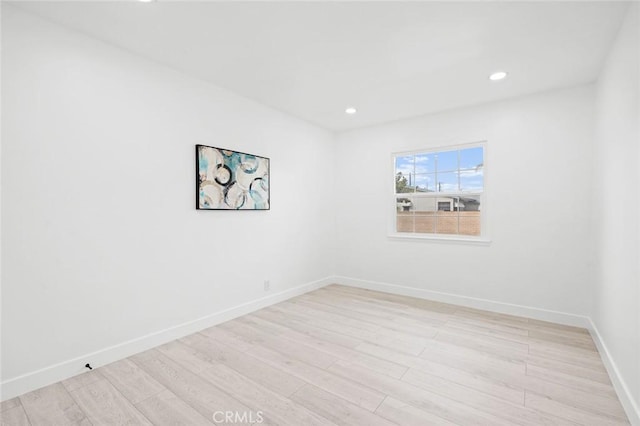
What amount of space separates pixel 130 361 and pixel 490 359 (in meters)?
3.01

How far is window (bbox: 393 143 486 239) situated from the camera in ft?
12.9

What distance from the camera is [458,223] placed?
4.07 m

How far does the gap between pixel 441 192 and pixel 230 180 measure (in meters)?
2.84

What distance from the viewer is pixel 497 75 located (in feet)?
9.86

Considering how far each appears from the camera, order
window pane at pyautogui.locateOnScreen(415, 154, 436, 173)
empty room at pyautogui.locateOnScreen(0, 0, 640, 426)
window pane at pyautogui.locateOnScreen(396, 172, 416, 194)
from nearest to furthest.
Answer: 1. empty room at pyautogui.locateOnScreen(0, 0, 640, 426)
2. window pane at pyautogui.locateOnScreen(415, 154, 436, 173)
3. window pane at pyautogui.locateOnScreen(396, 172, 416, 194)

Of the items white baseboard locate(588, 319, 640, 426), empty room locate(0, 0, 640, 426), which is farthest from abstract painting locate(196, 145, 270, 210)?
white baseboard locate(588, 319, 640, 426)

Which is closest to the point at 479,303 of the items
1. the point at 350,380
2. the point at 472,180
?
the point at 472,180

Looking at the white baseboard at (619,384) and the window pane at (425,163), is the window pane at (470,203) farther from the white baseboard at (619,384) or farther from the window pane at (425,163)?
the white baseboard at (619,384)

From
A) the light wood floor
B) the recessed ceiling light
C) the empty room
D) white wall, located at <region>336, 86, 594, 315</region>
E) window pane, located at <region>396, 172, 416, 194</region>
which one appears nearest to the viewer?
the light wood floor

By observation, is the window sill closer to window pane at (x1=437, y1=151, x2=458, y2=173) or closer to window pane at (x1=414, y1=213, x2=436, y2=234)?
window pane at (x1=414, y1=213, x2=436, y2=234)

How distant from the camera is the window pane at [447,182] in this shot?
411 cm

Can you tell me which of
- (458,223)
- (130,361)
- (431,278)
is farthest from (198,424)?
(458,223)

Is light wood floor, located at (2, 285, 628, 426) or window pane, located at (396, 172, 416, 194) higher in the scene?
window pane, located at (396, 172, 416, 194)

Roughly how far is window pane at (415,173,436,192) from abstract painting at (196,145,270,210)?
2.21m
